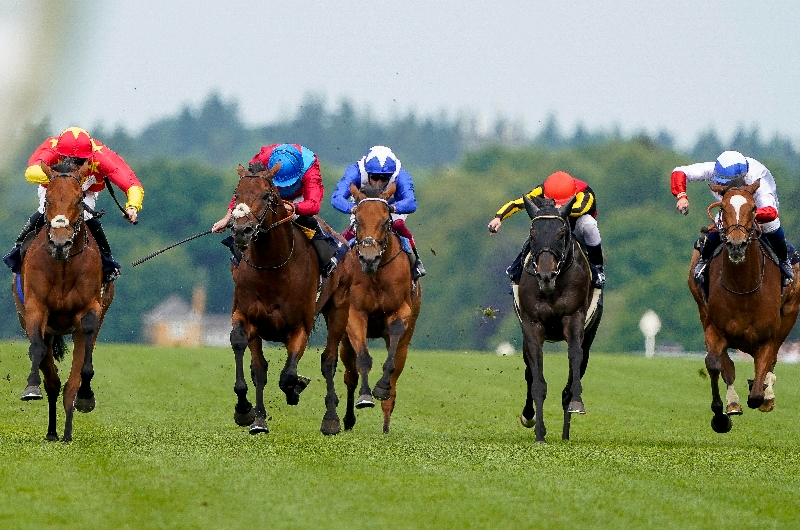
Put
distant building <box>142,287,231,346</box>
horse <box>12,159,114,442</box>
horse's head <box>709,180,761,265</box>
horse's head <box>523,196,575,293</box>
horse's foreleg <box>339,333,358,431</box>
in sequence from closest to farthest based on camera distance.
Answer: horse <box>12,159,114,442</box>
horse's head <box>523,196,575,293</box>
horse's head <box>709,180,761,265</box>
horse's foreleg <box>339,333,358,431</box>
distant building <box>142,287,231,346</box>

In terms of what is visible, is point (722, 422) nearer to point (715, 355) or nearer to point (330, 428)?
point (715, 355)

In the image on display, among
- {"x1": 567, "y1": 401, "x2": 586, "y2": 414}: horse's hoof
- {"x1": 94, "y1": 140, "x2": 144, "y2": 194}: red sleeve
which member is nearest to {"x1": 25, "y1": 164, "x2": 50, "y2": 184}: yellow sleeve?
{"x1": 94, "y1": 140, "x2": 144, "y2": 194}: red sleeve

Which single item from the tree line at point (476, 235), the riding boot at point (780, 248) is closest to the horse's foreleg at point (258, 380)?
the riding boot at point (780, 248)


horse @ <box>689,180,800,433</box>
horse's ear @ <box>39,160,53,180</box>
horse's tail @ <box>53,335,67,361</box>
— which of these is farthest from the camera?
horse's tail @ <box>53,335,67,361</box>

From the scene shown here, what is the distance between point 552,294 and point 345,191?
2.58 m

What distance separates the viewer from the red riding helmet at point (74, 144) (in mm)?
15852

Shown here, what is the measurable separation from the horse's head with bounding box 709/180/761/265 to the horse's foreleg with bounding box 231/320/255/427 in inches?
180

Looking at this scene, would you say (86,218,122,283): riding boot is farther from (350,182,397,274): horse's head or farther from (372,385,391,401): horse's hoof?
(372,385,391,401): horse's hoof

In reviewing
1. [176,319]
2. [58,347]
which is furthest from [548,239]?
[176,319]

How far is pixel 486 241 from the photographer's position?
99125mm

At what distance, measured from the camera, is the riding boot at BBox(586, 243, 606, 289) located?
17250 mm

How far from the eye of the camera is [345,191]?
703 inches

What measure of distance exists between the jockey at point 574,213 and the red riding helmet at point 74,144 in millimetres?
3958

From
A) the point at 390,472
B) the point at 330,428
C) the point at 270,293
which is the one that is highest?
the point at 270,293
